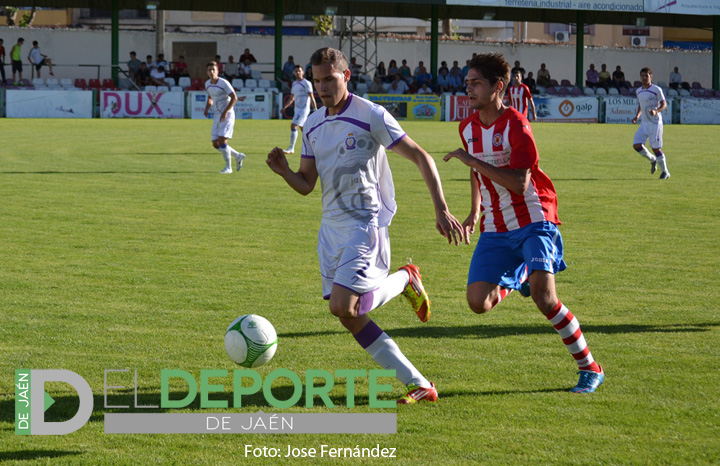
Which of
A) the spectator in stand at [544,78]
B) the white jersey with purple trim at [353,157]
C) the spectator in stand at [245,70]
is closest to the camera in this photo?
the white jersey with purple trim at [353,157]

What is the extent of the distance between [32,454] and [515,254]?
112 inches

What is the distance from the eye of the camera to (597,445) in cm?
439

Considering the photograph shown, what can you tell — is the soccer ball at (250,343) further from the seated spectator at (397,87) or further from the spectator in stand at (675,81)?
the spectator in stand at (675,81)

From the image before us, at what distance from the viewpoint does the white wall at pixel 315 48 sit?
47.0 metres

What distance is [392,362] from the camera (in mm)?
5070

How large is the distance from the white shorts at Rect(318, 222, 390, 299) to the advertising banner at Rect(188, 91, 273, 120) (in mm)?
29616

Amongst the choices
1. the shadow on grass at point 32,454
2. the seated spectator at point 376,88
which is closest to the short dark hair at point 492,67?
the shadow on grass at point 32,454

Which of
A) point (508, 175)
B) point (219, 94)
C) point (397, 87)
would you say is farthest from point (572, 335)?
point (397, 87)

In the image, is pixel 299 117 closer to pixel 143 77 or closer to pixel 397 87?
pixel 143 77

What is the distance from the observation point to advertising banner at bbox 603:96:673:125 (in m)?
38.1

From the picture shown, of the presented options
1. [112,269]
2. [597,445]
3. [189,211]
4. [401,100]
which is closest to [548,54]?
[401,100]

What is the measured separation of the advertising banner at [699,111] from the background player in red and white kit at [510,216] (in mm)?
35491

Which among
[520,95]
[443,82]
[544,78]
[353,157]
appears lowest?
[353,157]

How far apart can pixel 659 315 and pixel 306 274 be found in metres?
3.21
